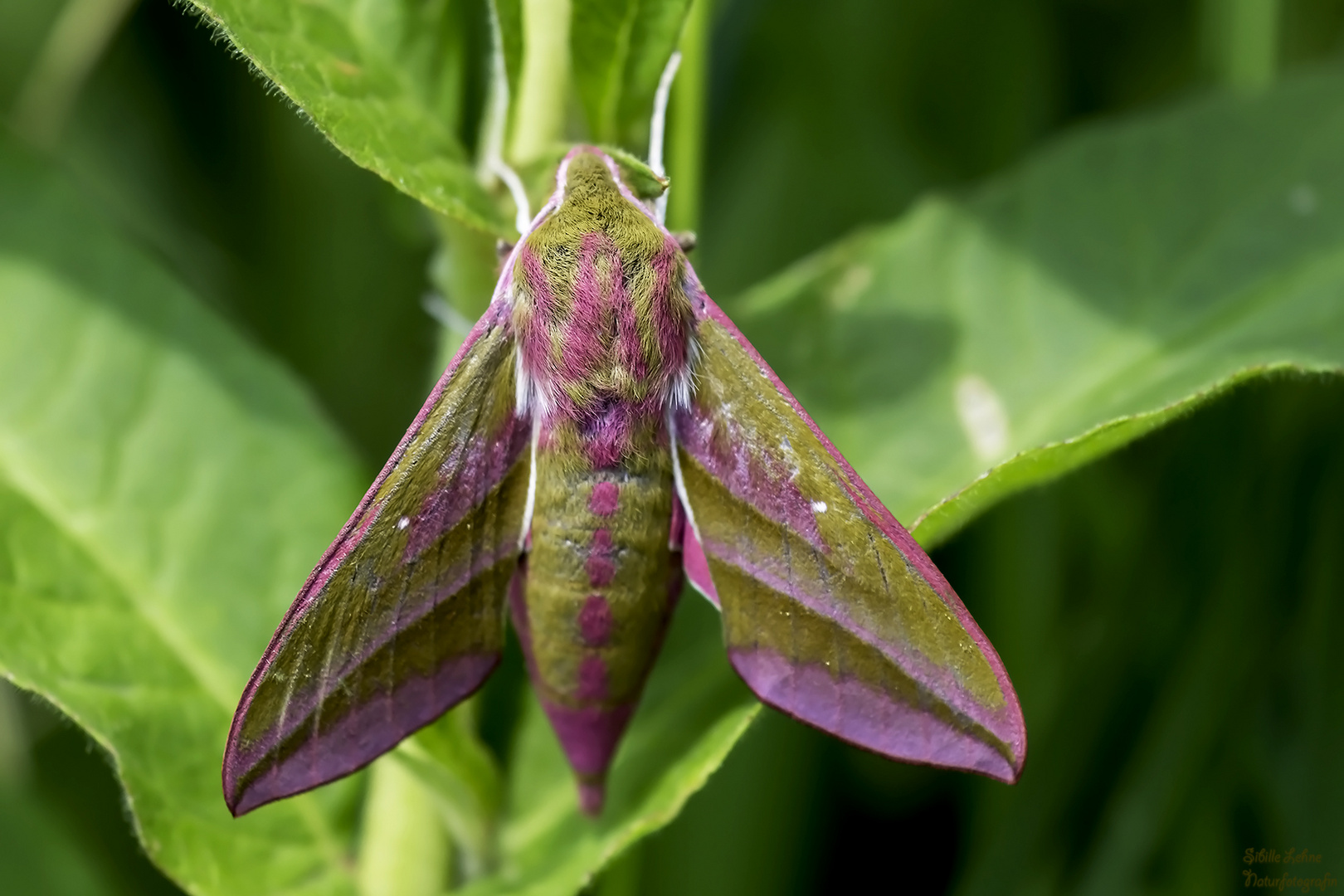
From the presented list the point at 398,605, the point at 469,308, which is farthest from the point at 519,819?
the point at 469,308

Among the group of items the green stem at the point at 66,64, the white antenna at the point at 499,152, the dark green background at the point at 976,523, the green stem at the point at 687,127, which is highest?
the green stem at the point at 66,64

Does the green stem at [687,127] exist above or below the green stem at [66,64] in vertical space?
below

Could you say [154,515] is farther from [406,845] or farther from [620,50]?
[620,50]

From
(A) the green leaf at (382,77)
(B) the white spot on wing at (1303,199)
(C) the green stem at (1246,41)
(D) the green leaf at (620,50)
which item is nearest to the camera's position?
(A) the green leaf at (382,77)

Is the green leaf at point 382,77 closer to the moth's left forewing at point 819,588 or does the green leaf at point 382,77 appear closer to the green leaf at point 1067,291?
the moth's left forewing at point 819,588

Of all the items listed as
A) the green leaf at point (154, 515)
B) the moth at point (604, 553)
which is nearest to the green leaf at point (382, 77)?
the moth at point (604, 553)

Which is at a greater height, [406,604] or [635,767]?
[406,604]

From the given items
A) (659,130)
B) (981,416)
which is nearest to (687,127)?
(659,130)
